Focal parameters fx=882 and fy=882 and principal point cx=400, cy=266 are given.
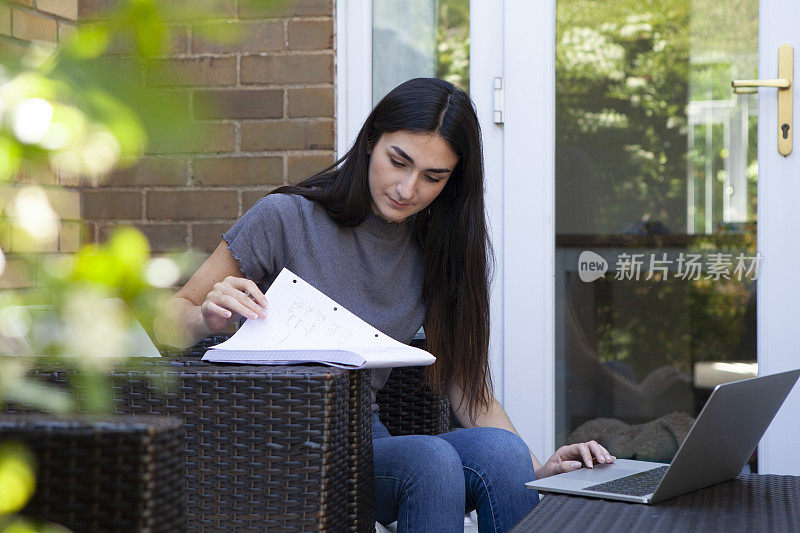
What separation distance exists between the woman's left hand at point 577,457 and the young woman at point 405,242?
0.15 metres

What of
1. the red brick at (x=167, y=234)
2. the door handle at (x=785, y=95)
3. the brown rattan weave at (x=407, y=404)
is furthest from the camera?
the red brick at (x=167, y=234)

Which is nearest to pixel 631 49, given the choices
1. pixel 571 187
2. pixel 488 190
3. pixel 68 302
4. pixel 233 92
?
pixel 571 187

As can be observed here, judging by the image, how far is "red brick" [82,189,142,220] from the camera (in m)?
2.96

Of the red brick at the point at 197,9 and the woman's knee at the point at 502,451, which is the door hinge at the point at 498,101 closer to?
the woman's knee at the point at 502,451

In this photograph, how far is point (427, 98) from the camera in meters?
1.92

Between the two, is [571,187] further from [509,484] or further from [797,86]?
[509,484]

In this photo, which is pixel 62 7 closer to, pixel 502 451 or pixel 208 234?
pixel 208 234

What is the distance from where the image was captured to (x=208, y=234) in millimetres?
2881

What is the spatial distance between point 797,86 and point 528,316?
41.4 inches

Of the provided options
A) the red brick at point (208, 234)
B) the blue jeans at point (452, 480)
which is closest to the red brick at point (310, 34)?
the red brick at point (208, 234)

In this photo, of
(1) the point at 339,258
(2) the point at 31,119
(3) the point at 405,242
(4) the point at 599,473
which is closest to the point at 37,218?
(2) the point at 31,119

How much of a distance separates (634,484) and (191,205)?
1.96 metres

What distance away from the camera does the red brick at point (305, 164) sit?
9.20ft

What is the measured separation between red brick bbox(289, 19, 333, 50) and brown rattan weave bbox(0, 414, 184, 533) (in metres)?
2.14
